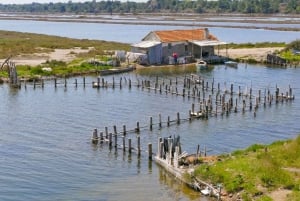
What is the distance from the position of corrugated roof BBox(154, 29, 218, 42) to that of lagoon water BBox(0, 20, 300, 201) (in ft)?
51.2

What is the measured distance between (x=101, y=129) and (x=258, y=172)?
57.1ft

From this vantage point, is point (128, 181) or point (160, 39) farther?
point (160, 39)

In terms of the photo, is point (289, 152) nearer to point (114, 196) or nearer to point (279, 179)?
point (279, 179)

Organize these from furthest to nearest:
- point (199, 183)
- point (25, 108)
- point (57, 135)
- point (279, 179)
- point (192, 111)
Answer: point (25, 108), point (192, 111), point (57, 135), point (199, 183), point (279, 179)

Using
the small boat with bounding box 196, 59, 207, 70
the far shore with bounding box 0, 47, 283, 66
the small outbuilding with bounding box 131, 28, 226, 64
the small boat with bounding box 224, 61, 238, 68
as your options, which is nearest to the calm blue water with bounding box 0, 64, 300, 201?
the small boat with bounding box 196, 59, 207, 70

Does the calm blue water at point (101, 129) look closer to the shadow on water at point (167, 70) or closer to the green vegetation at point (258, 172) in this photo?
the green vegetation at point (258, 172)

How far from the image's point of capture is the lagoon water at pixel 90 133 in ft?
98.0

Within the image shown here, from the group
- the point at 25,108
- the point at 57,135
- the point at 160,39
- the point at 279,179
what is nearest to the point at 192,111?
the point at 57,135

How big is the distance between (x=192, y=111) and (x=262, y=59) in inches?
1665

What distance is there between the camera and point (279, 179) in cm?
2686

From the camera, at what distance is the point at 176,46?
261 ft

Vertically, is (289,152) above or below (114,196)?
above

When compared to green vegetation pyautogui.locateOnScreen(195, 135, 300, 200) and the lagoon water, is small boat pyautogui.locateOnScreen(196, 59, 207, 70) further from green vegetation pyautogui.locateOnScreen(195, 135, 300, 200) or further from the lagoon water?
green vegetation pyautogui.locateOnScreen(195, 135, 300, 200)

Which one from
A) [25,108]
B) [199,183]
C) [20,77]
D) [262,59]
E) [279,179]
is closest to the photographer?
[279,179]
